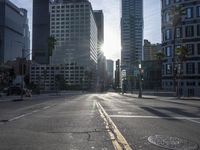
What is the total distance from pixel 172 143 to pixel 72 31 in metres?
168

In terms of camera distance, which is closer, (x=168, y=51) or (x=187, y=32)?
(x=187, y=32)

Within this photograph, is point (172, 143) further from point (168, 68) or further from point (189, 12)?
point (168, 68)

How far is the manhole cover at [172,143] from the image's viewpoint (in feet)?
31.6

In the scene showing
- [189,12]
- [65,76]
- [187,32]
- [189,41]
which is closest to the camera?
[189,12]

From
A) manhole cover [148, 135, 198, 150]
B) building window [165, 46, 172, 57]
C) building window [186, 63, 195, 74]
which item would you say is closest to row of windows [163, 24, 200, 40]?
building window [165, 46, 172, 57]

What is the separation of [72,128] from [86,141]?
3243 mm

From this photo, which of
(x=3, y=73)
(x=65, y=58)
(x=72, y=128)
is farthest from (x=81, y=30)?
(x=72, y=128)

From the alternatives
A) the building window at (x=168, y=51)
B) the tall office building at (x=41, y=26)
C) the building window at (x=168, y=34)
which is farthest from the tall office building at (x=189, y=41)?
the tall office building at (x=41, y=26)

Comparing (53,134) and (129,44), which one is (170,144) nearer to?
(53,134)

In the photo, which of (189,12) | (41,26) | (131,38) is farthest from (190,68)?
(41,26)

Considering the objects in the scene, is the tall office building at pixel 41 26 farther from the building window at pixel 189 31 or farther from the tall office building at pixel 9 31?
the building window at pixel 189 31

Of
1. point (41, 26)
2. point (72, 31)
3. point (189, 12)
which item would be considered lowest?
point (189, 12)

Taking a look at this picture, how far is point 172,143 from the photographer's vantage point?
10.2 meters

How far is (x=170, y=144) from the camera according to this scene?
1007 centimetres
